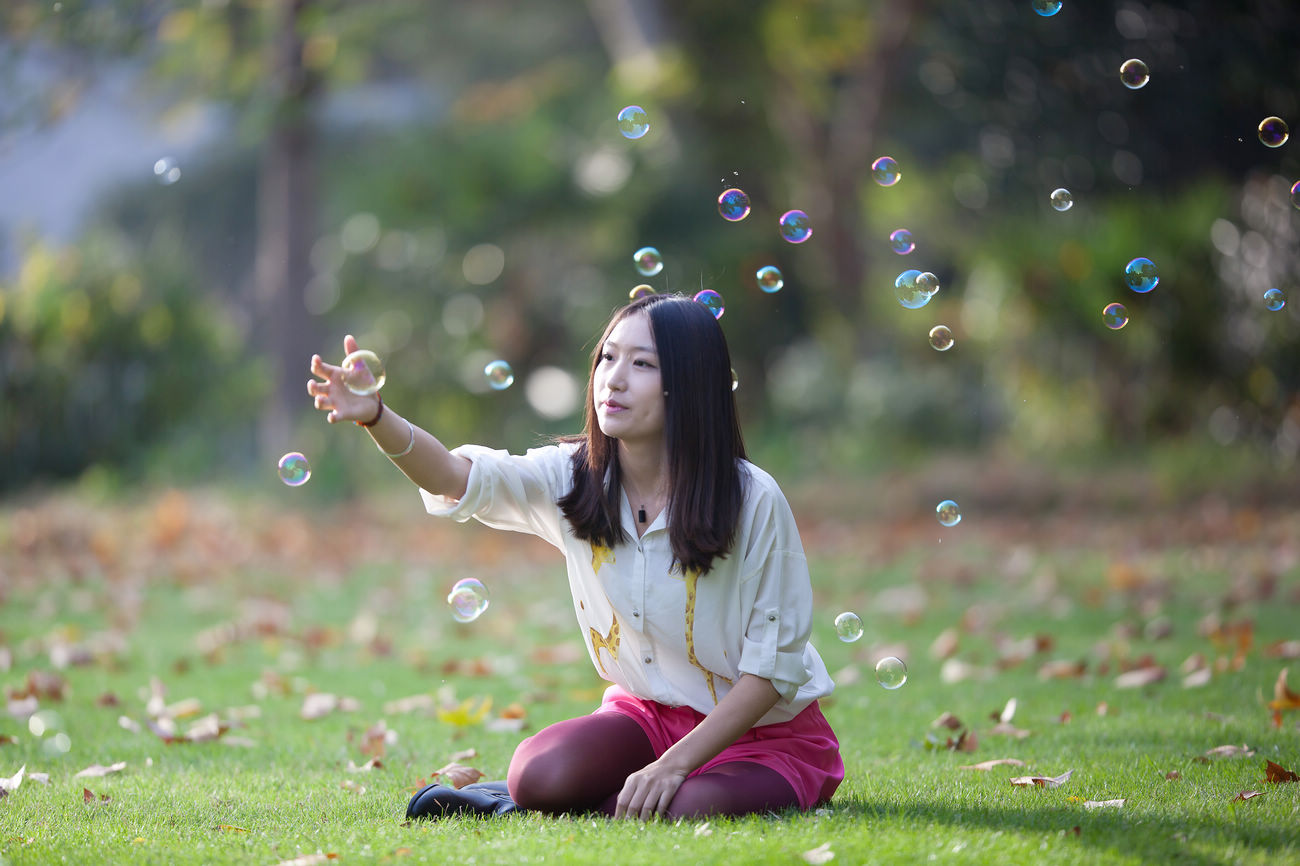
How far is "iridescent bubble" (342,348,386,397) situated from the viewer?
3109 mm

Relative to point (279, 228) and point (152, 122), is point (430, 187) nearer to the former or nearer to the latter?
point (279, 228)

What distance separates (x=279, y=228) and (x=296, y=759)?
1037 cm

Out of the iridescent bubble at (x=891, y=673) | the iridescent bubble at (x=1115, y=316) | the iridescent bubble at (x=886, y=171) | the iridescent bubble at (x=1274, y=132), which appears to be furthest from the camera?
the iridescent bubble at (x=1274, y=132)

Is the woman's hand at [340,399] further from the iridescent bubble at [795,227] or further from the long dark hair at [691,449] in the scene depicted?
the iridescent bubble at [795,227]

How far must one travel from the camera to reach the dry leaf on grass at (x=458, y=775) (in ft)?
12.0

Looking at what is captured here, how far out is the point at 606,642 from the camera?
338 cm

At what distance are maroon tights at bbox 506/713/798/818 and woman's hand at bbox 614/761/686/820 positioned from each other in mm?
30

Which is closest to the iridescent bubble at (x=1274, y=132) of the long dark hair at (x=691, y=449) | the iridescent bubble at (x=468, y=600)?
the long dark hair at (x=691, y=449)

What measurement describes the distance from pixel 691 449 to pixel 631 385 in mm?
222

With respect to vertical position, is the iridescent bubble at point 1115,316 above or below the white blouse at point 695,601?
above

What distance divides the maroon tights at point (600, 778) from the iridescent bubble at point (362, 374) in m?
0.97

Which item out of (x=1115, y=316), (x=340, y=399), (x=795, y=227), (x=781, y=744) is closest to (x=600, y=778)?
(x=781, y=744)

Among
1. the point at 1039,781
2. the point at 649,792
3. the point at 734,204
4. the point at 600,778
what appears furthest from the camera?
the point at 734,204

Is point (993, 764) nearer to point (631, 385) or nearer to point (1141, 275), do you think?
point (631, 385)
